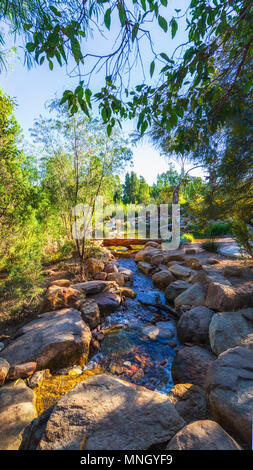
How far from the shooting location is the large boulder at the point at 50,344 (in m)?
2.48

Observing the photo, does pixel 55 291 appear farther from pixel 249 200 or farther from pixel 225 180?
pixel 249 200

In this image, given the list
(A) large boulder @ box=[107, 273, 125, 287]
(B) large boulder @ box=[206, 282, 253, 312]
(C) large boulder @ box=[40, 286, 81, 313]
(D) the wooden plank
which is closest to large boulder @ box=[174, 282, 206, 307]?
(B) large boulder @ box=[206, 282, 253, 312]

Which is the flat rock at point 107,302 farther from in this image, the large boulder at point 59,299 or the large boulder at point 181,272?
the large boulder at point 181,272

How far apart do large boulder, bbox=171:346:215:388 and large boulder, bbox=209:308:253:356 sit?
0.59 ft

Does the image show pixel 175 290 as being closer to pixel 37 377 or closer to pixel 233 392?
pixel 233 392

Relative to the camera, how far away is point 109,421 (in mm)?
1295

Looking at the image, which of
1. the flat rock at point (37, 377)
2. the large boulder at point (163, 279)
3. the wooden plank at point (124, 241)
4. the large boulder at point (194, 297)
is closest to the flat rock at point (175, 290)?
the large boulder at point (194, 297)

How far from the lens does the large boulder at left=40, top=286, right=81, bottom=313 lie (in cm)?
351

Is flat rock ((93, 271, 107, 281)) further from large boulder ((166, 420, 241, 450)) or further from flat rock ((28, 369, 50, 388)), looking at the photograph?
large boulder ((166, 420, 241, 450))

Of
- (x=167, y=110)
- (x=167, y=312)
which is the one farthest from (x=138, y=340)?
(x=167, y=110)

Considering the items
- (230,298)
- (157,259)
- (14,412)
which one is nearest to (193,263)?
(157,259)

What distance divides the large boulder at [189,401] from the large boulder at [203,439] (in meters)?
0.71

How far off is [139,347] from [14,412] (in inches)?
72.3

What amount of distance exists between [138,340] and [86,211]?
384cm
